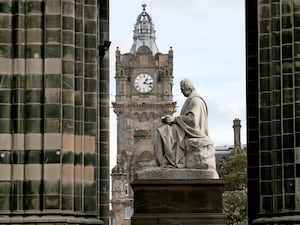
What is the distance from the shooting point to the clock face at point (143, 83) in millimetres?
180875

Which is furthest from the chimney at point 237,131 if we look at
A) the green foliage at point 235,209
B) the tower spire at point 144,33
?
Answer: the green foliage at point 235,209

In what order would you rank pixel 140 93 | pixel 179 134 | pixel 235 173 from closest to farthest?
pixel 179 134
pixel 235 173
pixel 140 93

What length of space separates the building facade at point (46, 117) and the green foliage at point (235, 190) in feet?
146

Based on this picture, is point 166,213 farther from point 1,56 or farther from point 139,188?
point 1,56

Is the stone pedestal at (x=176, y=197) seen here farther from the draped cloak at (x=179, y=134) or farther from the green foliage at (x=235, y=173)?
the green foliage at (x=235, y=173)

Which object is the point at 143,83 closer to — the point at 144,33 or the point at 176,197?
the point at 144,33

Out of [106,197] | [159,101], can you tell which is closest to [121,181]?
[159,101]

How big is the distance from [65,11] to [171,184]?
16.1ft

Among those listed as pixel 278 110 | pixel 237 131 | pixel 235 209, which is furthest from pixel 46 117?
Result: pixel 237 131

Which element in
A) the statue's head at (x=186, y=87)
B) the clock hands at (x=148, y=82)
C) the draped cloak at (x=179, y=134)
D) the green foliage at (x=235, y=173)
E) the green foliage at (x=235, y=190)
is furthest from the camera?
the clock hands at (x=148, y=82)

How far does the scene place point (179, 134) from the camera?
3256 cm

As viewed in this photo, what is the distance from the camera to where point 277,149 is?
30.2 meters

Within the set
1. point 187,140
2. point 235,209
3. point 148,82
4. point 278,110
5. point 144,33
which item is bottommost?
point 235,209

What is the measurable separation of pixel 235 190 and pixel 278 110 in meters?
54.3
